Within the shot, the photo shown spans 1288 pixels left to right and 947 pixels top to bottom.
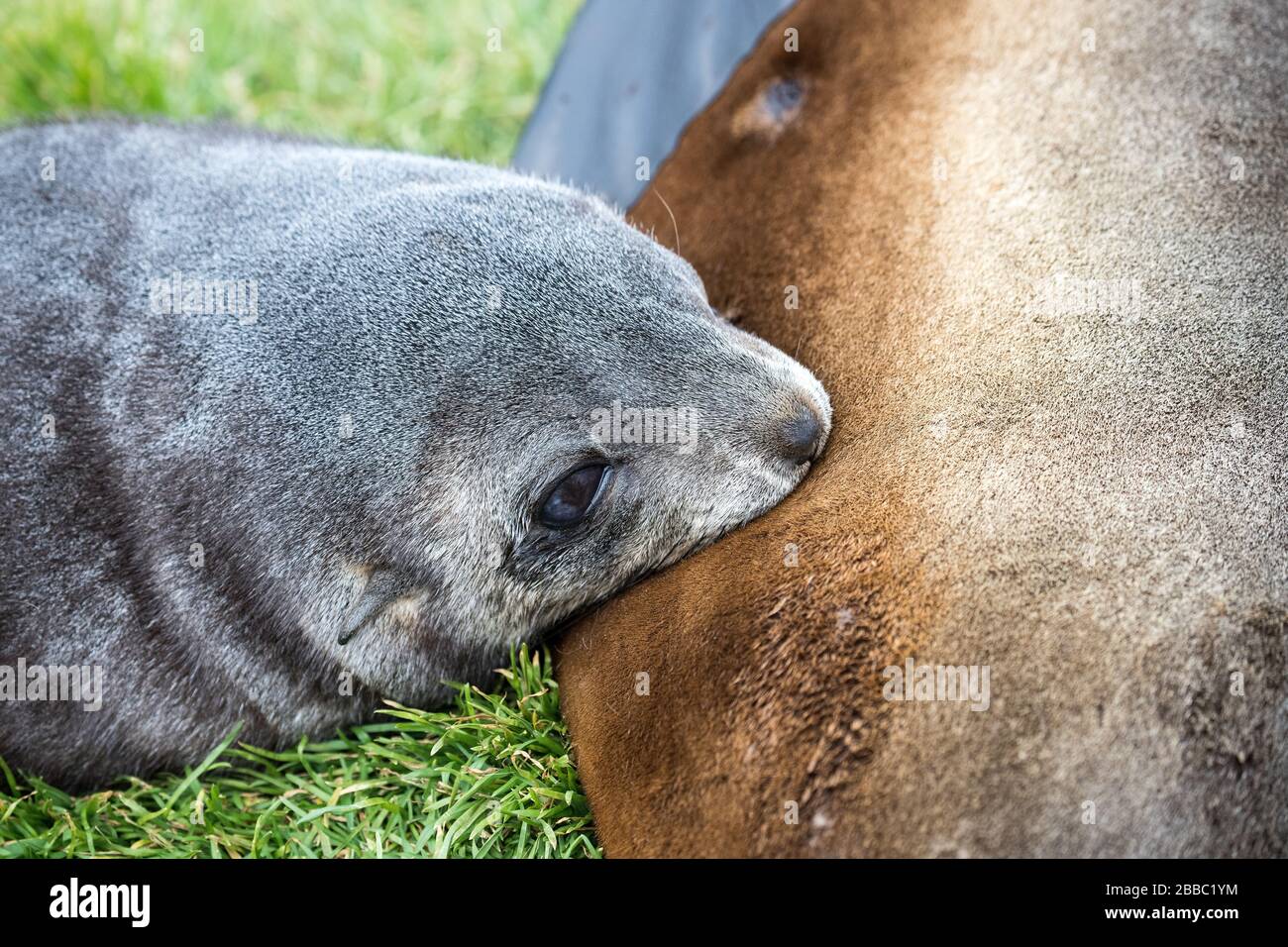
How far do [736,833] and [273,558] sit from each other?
4.27ft

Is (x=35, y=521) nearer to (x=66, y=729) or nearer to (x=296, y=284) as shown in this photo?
(x=66, y=729)

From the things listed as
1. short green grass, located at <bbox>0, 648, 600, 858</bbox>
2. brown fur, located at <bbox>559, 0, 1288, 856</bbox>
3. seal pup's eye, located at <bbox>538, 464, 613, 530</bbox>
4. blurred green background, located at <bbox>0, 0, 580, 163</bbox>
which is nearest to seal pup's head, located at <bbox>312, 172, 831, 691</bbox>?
seal pup's eye, located at <bbox>538, 464, 613, 530</bbox>

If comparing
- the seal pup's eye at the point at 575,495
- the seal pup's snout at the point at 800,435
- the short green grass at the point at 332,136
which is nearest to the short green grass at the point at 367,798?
the short green grass at the point at 332,136

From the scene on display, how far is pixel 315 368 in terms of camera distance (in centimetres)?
268

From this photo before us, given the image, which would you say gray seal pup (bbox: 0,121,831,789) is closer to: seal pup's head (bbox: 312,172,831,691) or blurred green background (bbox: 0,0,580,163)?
seal pup's head (bbox: 312,172,831,691)

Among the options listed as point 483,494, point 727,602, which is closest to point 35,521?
point 483,494

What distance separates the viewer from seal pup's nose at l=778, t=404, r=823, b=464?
106 inches

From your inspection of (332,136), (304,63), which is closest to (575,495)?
(332,136)

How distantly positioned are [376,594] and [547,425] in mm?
592

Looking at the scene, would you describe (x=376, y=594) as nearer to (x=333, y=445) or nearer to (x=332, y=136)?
(x=333, y=445)

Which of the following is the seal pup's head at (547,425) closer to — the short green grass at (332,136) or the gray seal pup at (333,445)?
the gray seal pup at (333,445)

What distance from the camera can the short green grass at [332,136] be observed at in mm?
2914

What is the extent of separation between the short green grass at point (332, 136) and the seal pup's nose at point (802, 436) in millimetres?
860

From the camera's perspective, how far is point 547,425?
2623mm
